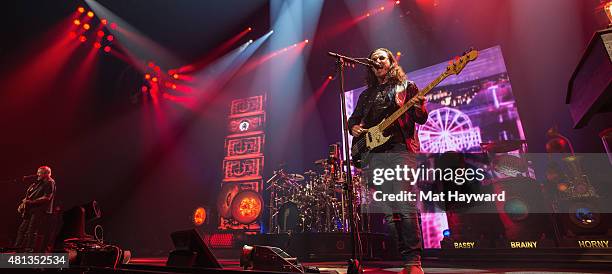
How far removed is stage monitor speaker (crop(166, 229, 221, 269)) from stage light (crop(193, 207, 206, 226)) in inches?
331

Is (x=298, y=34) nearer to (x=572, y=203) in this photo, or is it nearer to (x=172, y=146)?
(x=172, y=146)

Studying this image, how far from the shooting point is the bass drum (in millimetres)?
7569

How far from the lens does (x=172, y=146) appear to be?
1197cm

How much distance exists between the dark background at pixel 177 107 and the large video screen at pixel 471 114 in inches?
13.4

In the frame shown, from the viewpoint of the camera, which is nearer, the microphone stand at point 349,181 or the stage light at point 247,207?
the microphone stand at point 349,181

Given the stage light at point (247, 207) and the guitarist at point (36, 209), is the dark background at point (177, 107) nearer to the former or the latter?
the stage light at point (247, 207)

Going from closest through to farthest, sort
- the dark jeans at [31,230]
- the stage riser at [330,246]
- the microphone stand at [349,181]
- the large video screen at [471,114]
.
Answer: the microphone stand at [349,181]
the stage riser at [330,246]
the dark jeans at [31,230]
the large video screen at [471,114]

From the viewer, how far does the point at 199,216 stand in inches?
405

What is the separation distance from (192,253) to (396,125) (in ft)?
6.17

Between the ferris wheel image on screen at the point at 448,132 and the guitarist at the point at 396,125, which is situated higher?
the ferris wheel image on screen at the point at 448,132

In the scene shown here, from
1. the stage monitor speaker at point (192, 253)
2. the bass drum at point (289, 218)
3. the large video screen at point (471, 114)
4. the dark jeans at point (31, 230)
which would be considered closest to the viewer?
the stage monitor speaker at point (192, 253)

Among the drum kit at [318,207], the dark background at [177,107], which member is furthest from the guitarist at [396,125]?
the dark background at [177,107]

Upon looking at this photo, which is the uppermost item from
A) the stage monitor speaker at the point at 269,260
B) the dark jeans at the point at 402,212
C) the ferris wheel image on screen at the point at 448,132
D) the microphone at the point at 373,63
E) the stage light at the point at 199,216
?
the ferris wheel image on screen at the point at 448,132

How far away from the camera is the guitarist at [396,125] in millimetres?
2293
